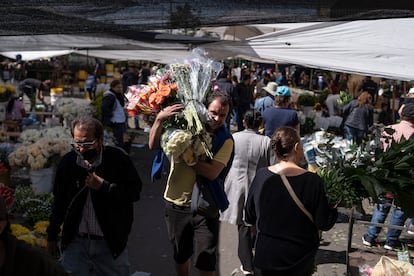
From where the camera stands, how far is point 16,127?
10.1 meters

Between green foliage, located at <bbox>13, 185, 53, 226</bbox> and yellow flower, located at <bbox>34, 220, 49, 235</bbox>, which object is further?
green foliage, located at <bbox>13, 185, 53, 226</bbox>

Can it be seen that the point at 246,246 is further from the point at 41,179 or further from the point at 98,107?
the point at 98,107

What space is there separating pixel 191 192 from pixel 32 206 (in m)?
2.89

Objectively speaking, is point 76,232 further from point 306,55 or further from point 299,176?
point 306,55

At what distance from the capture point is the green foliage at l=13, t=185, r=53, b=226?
226 inches

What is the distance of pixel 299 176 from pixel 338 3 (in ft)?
4.90

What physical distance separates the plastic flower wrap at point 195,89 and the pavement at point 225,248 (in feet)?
5.62

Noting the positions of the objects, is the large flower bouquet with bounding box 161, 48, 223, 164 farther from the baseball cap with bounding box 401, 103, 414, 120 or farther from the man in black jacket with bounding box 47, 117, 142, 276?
the baseball cap with bounding box 401, 103, 414, 120

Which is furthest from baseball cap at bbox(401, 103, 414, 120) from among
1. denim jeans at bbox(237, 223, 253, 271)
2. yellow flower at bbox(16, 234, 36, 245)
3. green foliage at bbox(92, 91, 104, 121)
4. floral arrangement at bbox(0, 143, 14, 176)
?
green foliage at bbox(92, 91, 104, 121)

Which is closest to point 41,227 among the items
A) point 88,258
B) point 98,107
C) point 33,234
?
point 33,234

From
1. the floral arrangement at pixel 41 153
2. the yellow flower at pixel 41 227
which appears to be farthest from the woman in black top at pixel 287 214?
the floral arrangement at pixel 41 153

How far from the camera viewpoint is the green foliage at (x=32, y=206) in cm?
573

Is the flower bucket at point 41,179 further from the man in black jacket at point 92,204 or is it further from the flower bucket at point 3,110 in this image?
the man in black jacket at point 92,204

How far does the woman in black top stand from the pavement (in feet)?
3.17
